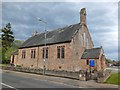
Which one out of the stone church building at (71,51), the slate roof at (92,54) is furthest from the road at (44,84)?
the slate roof at (92,54)

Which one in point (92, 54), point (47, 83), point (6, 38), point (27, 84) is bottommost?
point (47, 83)

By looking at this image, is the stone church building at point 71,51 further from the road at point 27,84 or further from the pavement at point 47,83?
the road at point 27,84

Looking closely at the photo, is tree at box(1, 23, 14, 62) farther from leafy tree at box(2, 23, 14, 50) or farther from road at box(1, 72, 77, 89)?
road at box(1, 72, 77, 89)

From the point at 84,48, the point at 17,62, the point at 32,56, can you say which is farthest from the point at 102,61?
the point at 17,62

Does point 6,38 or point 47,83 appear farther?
point 6,38

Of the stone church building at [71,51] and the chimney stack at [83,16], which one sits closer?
the stone church building at [71,51]

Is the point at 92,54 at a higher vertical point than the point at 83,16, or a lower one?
lower

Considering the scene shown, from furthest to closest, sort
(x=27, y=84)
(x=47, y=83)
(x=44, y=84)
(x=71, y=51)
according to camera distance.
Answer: (x=71, y=51)
(x=47, y=83)
(x=44, y=84)
(x=27, y=84)

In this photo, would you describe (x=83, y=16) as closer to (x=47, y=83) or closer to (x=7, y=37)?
(x=47, y=83)

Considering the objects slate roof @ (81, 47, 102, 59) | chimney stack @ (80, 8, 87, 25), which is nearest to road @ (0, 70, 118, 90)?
slate roof @ (81, 47, 102, 59)

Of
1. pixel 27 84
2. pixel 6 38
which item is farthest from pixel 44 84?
pixel 6 38

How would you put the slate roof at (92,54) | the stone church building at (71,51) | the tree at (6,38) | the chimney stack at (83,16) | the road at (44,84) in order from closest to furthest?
the road at (44,84) → the slate roof at (92,54) → the stone church building at (71,51) → the chimney stack at (83,16) → the tree at (6,38)

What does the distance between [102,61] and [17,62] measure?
29.5 m

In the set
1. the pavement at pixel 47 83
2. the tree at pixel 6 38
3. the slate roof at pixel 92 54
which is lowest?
the pavement at pixel 47 83
